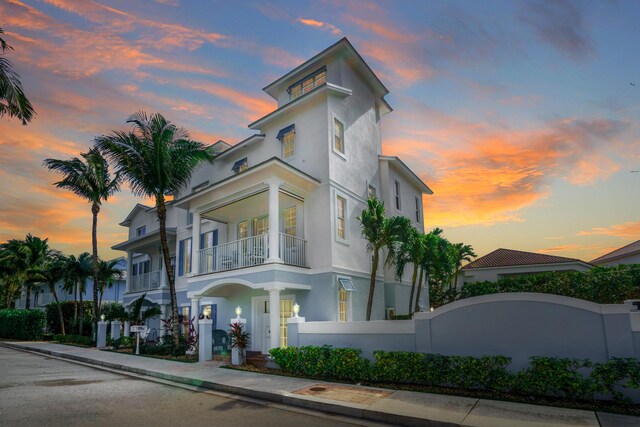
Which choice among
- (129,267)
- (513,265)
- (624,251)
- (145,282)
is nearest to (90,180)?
(129,267)

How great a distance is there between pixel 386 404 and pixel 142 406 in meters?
5.12

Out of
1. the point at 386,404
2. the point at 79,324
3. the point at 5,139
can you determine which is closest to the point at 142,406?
the point at 386,404

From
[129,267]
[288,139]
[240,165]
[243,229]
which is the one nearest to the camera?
[288,139]

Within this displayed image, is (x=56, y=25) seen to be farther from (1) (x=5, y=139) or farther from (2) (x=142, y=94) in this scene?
(1) (x=5, y=139)

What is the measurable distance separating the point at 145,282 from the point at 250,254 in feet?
44.2

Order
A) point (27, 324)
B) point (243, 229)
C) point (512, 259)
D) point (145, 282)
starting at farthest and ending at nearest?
point (512, 259) < point (27, 324) < point (145, 282) < point (243, 229)

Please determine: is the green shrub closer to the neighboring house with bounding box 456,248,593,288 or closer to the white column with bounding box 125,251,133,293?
the white column with bounding box 125,251,133,293

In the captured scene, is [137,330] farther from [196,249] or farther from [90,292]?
[90,292]

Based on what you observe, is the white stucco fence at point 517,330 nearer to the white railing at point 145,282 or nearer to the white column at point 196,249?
the white column at point 196,249

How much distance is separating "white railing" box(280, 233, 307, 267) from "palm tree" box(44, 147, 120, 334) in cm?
1480

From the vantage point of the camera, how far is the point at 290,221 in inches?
676

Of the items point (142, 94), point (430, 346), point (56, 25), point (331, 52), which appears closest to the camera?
point (430, 346)

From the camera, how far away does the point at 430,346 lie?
10.2m

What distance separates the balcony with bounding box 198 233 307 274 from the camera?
15656 mm
